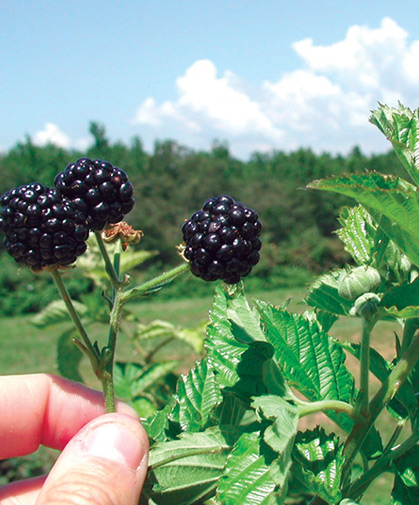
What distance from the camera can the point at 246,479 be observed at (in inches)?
32.9

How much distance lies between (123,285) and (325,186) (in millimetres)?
523

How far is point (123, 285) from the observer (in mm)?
1099

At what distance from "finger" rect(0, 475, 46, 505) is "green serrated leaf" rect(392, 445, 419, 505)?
1099 mm

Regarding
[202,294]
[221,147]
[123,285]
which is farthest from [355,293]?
[221,147]

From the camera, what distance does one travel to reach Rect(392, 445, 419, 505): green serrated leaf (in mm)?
902

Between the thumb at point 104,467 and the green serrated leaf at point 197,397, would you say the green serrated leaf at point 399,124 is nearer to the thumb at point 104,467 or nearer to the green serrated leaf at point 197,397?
the green serrated leaf at point 197,397

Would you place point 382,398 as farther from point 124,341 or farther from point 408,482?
point 124,341

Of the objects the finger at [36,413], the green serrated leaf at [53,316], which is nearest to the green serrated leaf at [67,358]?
the green serrated leaf at [53,316]

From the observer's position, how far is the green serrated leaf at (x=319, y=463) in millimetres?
827

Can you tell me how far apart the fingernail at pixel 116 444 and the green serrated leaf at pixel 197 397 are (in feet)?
0.35

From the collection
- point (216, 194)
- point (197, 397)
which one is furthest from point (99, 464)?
point (216, 194)

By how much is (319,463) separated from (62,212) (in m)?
0.67

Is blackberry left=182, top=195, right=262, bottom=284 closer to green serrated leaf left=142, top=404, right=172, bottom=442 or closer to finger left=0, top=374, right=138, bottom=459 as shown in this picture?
green serrated leaf left=142, top=404, right=172, bottom=442

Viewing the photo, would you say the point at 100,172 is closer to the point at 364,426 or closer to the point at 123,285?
the point at 123,285
